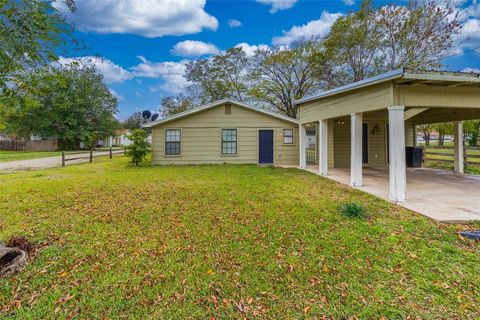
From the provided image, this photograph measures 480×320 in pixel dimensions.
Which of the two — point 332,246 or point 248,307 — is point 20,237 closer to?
point 248,307

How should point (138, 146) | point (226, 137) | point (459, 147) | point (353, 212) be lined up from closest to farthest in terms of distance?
point (353, 212) → point (459, 147) → point (138, 146) → point (226, 137)

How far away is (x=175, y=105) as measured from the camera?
28.9m

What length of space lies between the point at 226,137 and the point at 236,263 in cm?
1058

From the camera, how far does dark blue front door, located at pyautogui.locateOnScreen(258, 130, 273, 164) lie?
13.4 meters

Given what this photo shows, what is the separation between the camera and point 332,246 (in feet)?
11.0

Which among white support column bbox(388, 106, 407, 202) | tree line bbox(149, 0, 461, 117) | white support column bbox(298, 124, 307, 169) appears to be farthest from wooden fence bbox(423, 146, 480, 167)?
white support column bbox(388, 106, 407, 202)

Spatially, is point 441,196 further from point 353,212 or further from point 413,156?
point 413,156

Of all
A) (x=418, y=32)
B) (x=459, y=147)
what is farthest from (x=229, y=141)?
(x=418, y=32)

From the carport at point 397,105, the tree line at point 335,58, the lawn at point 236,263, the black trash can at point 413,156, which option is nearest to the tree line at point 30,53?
the lawn at point 236,263

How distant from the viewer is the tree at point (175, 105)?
27125mm

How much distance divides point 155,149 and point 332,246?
11.3 metres

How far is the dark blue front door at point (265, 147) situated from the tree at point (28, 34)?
36.2 feet

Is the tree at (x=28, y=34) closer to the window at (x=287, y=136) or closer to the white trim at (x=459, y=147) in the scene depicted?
the window at (x=287, y=136)

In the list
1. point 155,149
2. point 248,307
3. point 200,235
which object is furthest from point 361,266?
point 155,149
